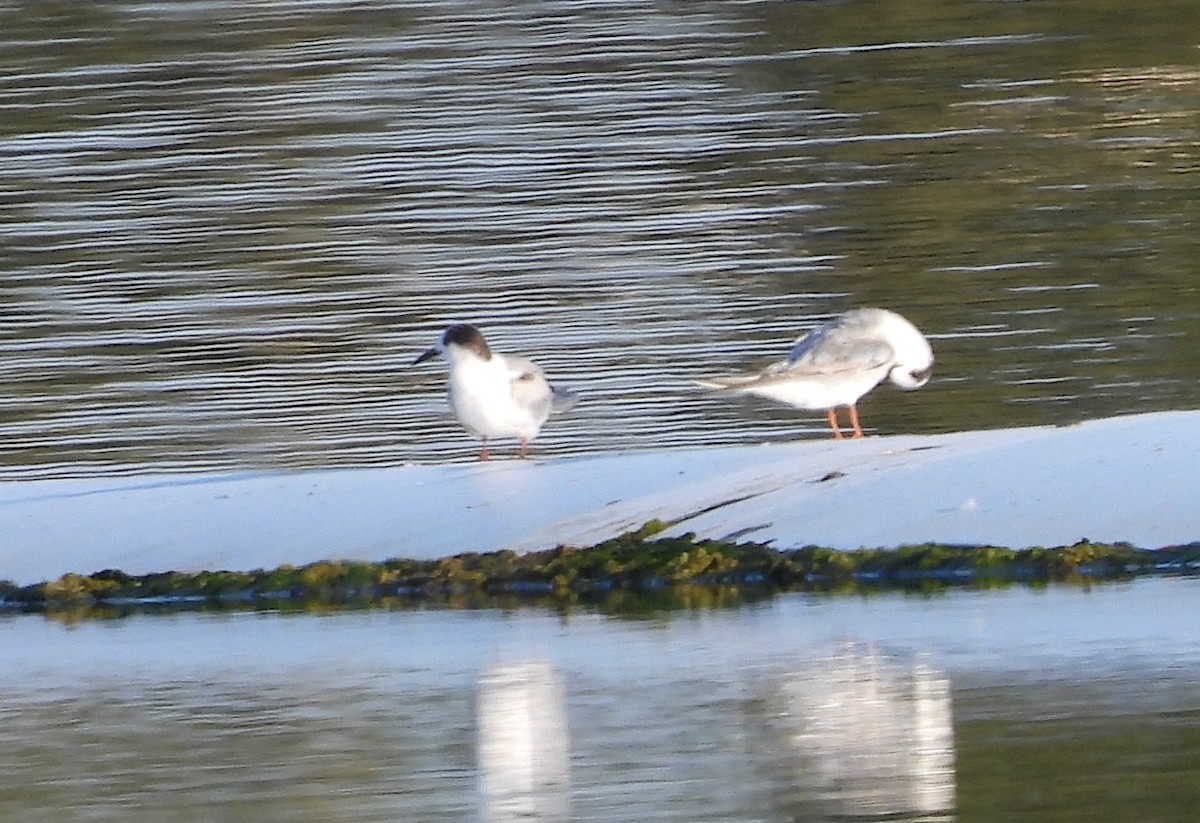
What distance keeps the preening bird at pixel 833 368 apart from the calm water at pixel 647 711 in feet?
9.67

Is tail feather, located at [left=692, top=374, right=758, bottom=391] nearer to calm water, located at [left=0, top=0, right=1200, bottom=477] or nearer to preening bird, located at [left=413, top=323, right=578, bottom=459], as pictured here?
preening bird, located at [left=413, top=323, right=578, bottom=459]

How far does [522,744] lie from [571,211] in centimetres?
1644

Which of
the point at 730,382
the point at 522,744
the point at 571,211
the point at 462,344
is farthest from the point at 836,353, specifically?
the point at 571,211

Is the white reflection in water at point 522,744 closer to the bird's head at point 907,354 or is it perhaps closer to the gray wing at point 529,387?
the gray wing at point 529,387

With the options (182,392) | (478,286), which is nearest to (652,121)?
(478,286)

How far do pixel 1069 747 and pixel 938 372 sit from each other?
1078cm

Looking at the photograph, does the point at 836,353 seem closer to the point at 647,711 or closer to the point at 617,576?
the point at 617,576

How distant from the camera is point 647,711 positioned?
905cm

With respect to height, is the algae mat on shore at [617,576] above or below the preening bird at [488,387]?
below

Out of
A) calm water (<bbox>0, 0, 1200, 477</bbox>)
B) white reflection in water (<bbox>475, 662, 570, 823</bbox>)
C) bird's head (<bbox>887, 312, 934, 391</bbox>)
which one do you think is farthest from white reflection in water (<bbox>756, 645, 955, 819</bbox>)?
calm water (<bbox>0, 0, 1200, 477</bbox>)

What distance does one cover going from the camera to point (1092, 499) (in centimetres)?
1224

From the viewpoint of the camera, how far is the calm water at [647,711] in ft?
25.7

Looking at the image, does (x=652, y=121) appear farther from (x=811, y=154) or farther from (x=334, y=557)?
(x=334, y=557)

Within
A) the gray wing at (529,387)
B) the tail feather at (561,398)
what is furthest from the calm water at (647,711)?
the tail feather at (561,398)
